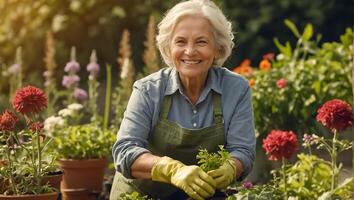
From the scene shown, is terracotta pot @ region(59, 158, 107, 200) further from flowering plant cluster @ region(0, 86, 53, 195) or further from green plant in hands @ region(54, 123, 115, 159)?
flowering plant cluster @ region(0, 86, 53, 195)

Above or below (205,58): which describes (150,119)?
below

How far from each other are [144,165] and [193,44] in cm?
52

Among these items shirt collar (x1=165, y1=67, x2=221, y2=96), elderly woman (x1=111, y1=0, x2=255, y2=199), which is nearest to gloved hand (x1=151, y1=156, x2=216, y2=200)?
elderly woman (x1=111, y1=0, x2=255, y2=199)

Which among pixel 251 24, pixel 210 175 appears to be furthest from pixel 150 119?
pixel 251 24

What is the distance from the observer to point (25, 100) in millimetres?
3678

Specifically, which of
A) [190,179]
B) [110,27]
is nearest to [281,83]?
[190,179]

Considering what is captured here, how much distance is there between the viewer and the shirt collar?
12.5 ft

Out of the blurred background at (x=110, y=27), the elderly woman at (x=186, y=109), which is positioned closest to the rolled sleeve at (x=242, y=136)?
the elderly woman at (x=186, y=109)

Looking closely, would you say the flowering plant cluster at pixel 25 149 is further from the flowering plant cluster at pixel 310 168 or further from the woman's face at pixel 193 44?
the flowering plant cluster at pixel 310 168

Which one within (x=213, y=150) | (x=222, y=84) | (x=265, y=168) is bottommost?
(x=265, y=168)

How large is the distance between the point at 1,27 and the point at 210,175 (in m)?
5.49

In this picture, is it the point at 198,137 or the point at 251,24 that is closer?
the point at 198,137

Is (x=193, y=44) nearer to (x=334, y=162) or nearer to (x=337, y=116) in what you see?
(x=337, y=116)

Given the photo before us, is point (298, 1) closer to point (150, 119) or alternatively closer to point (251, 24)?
point (251, 24)
